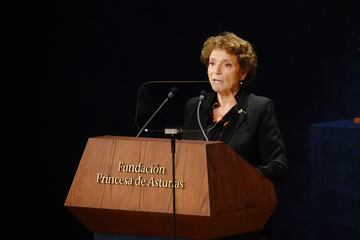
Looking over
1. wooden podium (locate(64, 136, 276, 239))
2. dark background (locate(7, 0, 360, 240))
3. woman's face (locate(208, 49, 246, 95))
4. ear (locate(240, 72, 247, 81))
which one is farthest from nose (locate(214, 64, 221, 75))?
dark background (locate(7, 0, 360, 240))

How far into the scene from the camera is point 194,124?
3322mm

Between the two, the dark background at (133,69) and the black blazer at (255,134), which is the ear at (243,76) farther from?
the dark background at (133,69)

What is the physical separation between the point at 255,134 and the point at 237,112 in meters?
0.12

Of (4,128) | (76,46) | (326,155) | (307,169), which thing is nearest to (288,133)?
(307,169)

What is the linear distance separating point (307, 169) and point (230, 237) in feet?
7.98

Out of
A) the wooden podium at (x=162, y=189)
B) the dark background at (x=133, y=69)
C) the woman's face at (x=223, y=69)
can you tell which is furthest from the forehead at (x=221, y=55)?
the dark background at (x=133, y=69)

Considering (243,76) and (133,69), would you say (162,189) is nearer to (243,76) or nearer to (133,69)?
(243,76)

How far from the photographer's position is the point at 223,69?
3240 mm

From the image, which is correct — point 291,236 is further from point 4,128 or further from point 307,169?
point 4,128

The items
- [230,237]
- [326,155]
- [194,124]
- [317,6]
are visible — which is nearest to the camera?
[230,237]


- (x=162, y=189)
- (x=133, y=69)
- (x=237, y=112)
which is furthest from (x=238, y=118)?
(x=133, y=69)

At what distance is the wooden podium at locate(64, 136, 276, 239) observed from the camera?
2484 millimetres

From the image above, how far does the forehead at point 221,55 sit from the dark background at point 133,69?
66.8 inches

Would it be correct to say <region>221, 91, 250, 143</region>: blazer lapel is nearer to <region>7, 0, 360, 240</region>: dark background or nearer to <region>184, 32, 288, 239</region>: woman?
<region>184, 32, 288, 239</region>: woman
